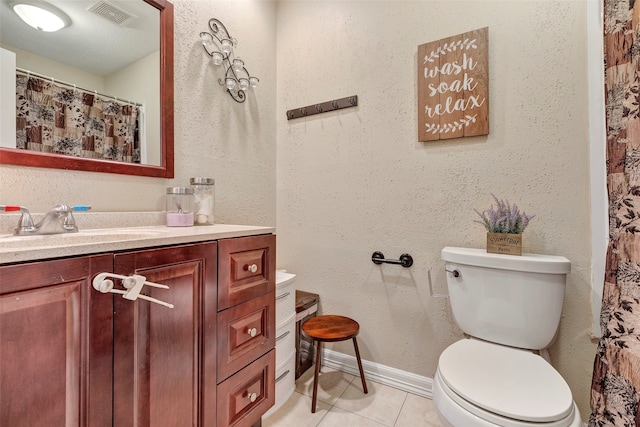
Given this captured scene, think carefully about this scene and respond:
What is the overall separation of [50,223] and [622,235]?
1.74m

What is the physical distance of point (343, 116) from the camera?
1684mm

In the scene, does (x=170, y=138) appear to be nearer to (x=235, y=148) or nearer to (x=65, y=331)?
(x=235, y=148)

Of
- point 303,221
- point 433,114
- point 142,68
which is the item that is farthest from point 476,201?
point 142,68

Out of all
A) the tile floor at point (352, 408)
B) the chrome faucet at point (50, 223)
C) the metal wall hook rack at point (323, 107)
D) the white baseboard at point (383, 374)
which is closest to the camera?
the chrome faucet at point (50, 223)

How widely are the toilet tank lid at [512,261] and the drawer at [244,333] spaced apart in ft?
2.80

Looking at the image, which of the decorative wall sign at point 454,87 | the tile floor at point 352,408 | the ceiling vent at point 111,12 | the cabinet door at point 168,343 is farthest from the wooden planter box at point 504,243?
the ceiling vent at point 111,12

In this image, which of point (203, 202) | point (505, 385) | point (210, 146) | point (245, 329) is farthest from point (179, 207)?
point (505, 385)

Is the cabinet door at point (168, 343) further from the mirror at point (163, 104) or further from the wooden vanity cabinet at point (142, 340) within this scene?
the mirror at point (163, 104)

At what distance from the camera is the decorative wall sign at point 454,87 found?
→ 4.28ft

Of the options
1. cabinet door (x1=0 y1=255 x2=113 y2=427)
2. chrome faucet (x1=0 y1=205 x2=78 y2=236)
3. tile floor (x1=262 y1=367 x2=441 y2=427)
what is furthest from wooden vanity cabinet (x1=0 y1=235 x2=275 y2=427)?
chrome faucet (x1=0 y1=205 x2=78 y2=236)

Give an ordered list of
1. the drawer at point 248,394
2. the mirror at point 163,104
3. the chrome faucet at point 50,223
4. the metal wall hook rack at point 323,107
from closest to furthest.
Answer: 1. the chrome faucet at point 50,223
2. the drawer at point 248,394
3. the mirror at point 163,104
4. the metal wall hook rack at point 323,107

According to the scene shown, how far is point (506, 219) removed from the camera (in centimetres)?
119

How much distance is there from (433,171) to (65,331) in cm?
153

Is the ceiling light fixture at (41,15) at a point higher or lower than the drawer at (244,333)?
higher
